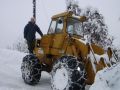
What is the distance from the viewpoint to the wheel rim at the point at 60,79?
10406 mm

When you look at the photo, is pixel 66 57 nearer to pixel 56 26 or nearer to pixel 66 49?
pixel 66 49

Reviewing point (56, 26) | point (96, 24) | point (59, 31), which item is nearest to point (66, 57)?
point (59, 31)

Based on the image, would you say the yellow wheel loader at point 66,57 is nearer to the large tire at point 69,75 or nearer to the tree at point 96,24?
the large tire at point 69,75

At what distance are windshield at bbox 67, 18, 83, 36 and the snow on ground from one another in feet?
14.5

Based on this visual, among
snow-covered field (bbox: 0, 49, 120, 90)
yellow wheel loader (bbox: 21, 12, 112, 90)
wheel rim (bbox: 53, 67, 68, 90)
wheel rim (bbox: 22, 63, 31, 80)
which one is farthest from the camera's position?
wheel rim (bbox: 22, 63, 31, 80)

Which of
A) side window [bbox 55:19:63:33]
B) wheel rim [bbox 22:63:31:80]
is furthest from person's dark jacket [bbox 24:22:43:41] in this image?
side window [bbox 55:19:63:33]

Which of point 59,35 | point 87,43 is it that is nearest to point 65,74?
point 87,43

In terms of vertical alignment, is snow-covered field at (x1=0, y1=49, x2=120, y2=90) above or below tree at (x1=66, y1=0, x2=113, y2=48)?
above

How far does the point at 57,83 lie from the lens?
1073 cm

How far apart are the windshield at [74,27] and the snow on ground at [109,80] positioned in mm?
4425

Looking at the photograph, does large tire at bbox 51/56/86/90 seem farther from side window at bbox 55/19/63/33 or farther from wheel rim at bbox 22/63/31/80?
wheel rim at bbox 22/63/31/80

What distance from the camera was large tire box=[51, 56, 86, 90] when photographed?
33.1 feet

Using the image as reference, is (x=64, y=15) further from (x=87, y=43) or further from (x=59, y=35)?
(x=87, y=43)

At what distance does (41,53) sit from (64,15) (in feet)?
6.33
